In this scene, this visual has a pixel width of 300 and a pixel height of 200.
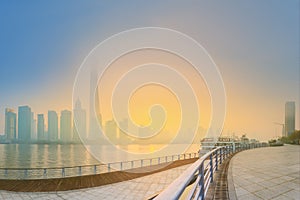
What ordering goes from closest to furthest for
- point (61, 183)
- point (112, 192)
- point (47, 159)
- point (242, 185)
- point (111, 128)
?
point (242, 185) < point (112, 192) < point (61, 183) < point (111, 128) < point (47, 159)

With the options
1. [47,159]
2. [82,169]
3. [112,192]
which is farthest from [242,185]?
[47,159]

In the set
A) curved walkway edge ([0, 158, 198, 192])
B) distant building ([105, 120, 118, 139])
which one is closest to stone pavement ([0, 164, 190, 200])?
curved walkway edge ([0, 158, 198, 192])

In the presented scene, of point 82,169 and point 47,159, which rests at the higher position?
point 82,169

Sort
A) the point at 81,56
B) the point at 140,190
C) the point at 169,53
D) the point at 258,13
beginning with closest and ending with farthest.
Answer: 1. the point at 140,190
2. the point at 258,13
3. the point at 169,53
4. the point at 81,56

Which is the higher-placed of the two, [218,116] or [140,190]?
[218,116]

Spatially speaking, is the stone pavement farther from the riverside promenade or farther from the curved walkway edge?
the curved walkway edge

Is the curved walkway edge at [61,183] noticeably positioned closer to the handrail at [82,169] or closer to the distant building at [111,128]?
the handrail at [82,169]

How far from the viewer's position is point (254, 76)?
18188 millimetres

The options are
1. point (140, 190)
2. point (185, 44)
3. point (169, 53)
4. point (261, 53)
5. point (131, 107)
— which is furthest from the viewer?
point (169, 53)

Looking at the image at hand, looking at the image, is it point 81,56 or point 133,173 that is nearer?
point 133,173

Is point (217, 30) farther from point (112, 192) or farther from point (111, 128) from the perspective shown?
point (111, 128)

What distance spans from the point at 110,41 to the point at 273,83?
1378 cm

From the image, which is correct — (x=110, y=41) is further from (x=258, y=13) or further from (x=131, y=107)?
(x=258, y=13)

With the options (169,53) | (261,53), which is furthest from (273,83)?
(169,53)
